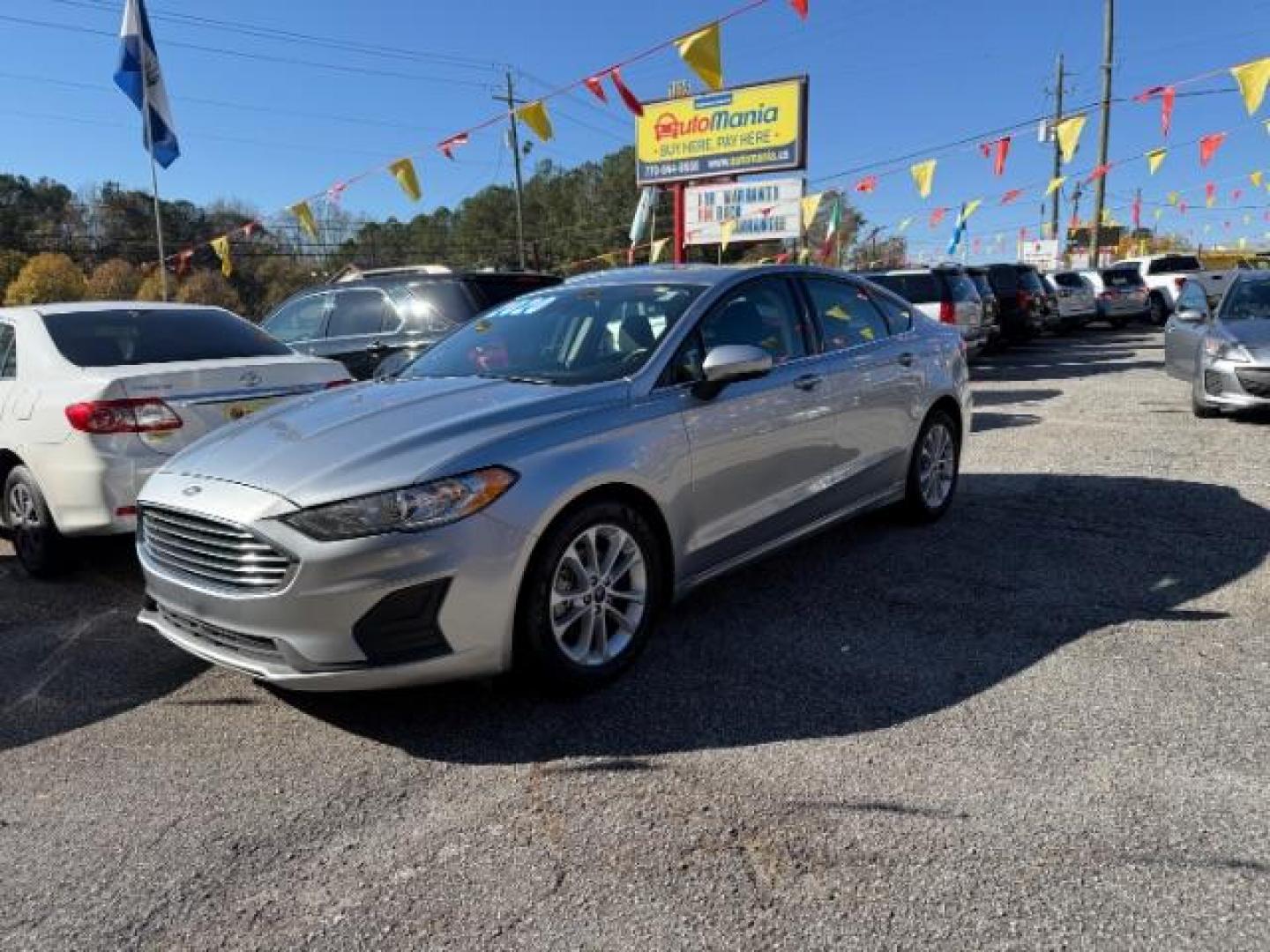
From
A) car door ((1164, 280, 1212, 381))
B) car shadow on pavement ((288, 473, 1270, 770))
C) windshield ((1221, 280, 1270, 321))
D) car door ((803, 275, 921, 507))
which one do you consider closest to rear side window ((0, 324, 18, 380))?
car shadow on pavement ((288, 473, 1270, 770))

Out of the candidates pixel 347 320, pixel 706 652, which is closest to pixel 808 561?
pixel 706 652

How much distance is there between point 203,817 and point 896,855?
2.07 m

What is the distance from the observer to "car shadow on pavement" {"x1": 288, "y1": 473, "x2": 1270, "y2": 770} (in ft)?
11.2

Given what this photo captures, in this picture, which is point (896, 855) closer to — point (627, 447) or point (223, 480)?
point (627, 447)

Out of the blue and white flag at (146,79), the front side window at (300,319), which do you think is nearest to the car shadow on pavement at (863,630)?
the front side window at (300,319)

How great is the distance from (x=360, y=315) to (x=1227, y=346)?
794cm

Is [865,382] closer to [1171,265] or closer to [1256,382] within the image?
[1256,382]

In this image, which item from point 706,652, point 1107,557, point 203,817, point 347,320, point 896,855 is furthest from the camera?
point 347,320

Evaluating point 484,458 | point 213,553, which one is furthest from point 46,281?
point 484,458

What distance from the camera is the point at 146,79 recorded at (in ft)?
42.4

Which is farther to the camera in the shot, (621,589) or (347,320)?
(347,320)

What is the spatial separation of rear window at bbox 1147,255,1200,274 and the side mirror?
91.4 feet

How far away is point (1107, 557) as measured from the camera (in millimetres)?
5160

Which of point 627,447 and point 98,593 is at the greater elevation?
point 627,447
